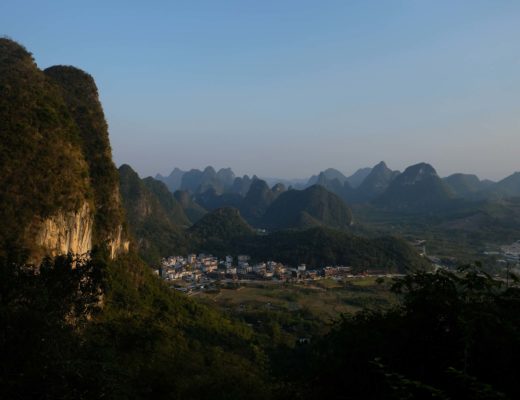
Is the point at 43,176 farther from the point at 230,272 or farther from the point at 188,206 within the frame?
the point at 188,206

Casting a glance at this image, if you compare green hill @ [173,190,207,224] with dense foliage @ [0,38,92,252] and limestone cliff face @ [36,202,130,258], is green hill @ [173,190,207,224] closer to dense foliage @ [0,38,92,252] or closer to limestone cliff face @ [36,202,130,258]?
dense foliage @ [0,38,92,252]

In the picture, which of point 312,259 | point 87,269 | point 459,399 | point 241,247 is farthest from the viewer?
point 241,247

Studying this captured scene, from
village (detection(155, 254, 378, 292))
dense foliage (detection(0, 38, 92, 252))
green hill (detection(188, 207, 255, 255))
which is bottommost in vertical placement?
village (detection(155, 254, 378, 292))

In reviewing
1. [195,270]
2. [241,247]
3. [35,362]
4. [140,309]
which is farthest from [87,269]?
[241,247]

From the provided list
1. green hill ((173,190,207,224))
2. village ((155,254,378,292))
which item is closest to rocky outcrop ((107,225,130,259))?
village ((155,254,378,292))

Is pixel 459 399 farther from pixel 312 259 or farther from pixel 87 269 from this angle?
pixel 312 259

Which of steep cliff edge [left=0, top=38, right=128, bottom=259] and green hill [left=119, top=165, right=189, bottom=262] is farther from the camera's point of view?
green hill [left=119, top=165, right=189, bottom=262]

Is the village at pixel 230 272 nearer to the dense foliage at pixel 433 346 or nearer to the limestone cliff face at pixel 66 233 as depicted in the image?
the limestone cliff face at pixel 66 233
